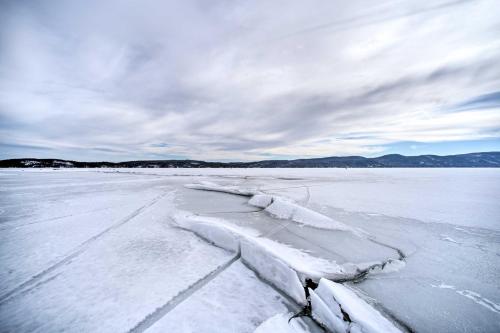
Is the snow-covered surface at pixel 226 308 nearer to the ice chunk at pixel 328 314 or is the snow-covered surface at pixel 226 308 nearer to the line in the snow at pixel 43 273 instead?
the ice chunk at pixel 328 314

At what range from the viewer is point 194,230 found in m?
5.10

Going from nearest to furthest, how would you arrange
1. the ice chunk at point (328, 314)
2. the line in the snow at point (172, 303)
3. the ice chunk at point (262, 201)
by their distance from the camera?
the ice chunk at point (328, 314) → the line in the snow at point (172, 303) → the ice chunk at point (262, 201)

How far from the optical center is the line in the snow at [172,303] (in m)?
2.09

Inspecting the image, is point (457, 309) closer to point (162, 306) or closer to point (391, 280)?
point (391, 280)

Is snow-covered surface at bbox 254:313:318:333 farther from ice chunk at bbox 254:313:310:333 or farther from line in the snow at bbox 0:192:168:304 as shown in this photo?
line in the snow at bbox 0:192:168:304

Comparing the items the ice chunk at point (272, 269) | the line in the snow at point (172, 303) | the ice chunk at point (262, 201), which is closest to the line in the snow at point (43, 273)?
the line in the snow at point (172, 303)

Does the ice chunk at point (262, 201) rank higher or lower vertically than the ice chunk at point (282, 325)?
higher

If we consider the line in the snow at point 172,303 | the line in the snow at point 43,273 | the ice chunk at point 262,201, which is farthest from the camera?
the ice chunk at point 262,201

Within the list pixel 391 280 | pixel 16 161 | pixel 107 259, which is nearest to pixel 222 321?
pixel 391 280

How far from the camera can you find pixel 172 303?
240 centimetres

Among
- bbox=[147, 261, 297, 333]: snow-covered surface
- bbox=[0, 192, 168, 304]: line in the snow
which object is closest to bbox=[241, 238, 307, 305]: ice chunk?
bbox=[147, 261, 297, 333]: snow-covered surface

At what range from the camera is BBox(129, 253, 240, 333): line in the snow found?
2086mm

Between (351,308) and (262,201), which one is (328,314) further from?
(262,201)

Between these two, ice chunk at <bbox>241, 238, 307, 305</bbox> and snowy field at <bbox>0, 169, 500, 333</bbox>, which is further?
ice chunk at <bbox>241, 238, 307, 305</bbox>
